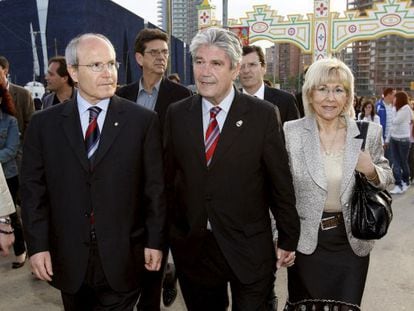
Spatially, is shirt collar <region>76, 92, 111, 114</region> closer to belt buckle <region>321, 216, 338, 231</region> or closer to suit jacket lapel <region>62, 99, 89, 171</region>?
suit jacket lapel <region>62, 99, 89, 171</region>

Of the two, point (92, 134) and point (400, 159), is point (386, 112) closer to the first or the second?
point (400, 159)

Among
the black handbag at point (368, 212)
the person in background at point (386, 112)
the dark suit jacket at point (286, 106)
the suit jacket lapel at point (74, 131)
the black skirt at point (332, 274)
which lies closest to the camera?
the suit jacket lapel at point (74, 131)

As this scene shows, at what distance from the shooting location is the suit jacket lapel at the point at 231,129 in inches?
94.2

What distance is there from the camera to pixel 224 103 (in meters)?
A: 2.49

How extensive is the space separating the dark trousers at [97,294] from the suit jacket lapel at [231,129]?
756mm

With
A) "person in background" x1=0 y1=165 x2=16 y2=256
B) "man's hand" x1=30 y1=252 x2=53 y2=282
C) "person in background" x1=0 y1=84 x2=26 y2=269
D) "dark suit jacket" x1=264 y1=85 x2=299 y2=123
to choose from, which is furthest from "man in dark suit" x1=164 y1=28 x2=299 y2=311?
"person in background" x1=0 y1=84 x2=26 y2=269

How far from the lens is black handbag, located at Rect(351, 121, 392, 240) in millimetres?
2518

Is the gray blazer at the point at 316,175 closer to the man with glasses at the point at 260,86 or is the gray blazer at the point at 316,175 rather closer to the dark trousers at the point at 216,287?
the dark trousers at the point at 216,287

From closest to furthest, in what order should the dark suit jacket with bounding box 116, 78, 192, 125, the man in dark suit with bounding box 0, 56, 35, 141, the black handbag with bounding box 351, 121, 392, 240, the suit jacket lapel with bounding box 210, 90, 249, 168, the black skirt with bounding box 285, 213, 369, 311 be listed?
1. the suit jacket lapel with bounding box 210, 90, 249, 168
2. the black handbag with bounding box 351, 121, 392, 240
3. the black skirt with bounding box 285, 213, 369, 311
4. the dark suit jacket with bounding box 116, 78, 192, 125
5. the man in dark suit with bounding box 0, 56, 35, 141

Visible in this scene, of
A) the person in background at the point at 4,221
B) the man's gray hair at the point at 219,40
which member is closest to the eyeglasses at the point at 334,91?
the man's gray hair at the point at 219,40

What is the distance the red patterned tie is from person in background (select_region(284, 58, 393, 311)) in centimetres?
51

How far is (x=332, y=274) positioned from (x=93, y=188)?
141 centimetres

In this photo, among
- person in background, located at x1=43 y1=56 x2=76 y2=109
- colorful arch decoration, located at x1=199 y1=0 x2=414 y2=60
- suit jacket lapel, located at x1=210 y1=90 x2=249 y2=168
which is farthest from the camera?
colorful arch decoration, located at x1=199 y1=0 x2=414 y2=60

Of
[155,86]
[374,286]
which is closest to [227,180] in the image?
[155,86]
